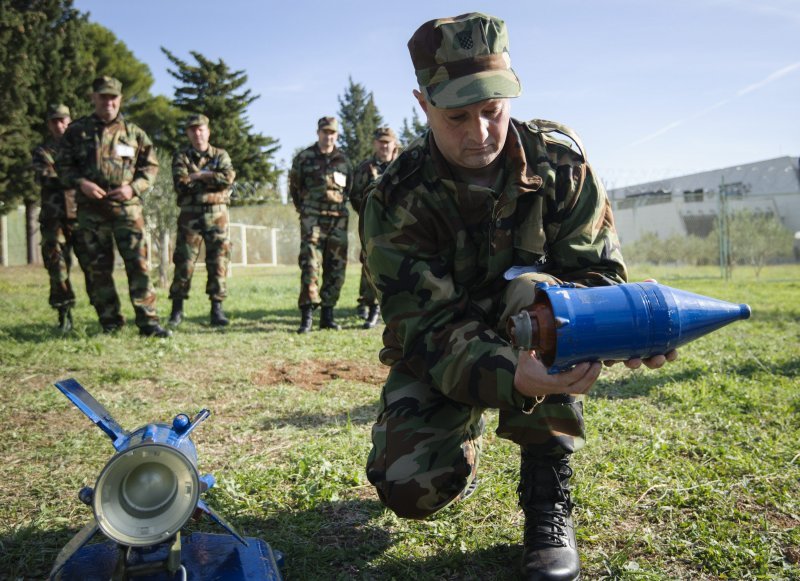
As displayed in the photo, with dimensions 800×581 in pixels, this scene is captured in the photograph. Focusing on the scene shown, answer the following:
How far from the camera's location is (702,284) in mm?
13594

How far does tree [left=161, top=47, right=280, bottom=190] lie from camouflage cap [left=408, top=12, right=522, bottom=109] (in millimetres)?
31345

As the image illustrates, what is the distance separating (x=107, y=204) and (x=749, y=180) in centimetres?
3269

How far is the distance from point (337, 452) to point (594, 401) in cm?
185

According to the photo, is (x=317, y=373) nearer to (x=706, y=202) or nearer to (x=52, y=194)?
(x=52, y=194)

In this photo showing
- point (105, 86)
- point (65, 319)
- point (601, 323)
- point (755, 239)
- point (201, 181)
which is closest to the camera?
point (601, 323)

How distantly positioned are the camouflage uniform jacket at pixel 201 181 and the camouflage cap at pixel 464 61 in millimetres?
6215

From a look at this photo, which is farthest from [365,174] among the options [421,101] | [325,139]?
[421,101]

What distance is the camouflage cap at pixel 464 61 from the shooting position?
2.10 meters

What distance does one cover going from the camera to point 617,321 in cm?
167

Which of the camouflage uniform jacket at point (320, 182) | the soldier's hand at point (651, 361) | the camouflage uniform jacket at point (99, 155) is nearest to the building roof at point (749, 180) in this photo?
Result: the camouflage uniform jacket at point (320, 182)

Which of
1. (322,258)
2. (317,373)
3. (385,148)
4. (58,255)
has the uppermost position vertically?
(385,148)

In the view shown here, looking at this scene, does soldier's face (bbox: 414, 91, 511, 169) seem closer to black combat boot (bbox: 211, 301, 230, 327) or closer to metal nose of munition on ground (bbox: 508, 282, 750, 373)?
metal nose of munition on ground (bbox: 508, 282, 750, 373)

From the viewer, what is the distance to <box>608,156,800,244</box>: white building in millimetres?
18000

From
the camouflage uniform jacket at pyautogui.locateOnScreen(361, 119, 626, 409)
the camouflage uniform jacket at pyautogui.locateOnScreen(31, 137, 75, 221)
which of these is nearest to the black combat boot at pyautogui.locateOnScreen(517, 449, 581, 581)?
the camouflage uniform jacket at pyautogui.locateOnScreen(361, 119, 626, 409)
